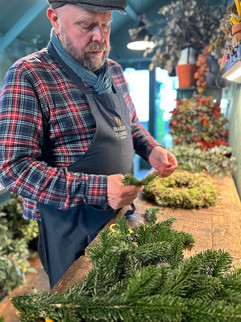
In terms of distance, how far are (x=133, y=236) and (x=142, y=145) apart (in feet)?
2.59

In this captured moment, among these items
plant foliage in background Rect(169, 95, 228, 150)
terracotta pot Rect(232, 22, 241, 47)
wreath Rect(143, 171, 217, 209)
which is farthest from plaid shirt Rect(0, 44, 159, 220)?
plant foliage in background Rect(169, 95, 228, 150)

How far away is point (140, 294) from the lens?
623 mm

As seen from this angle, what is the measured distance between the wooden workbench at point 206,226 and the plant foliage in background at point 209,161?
1.57 feet

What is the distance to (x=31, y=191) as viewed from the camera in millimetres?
1225

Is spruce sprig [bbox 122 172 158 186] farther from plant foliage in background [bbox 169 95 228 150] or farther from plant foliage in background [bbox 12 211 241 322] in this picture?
plant foliage in background [bbox 169 95 228 150]

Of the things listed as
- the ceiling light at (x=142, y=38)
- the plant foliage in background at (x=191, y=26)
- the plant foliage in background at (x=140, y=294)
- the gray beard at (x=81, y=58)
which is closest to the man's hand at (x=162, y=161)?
the gray beard at (x=81, y=58)

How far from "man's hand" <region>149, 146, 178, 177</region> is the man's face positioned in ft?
1.94

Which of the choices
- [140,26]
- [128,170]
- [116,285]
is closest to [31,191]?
[128,170]

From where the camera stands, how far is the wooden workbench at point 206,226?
0.99 meters

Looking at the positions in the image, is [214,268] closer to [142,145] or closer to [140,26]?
[142,145]

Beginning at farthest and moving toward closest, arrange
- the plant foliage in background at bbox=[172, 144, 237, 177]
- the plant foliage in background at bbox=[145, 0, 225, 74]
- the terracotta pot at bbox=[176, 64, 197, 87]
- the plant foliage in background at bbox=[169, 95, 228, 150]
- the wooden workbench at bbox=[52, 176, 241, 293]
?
the terracotta pot at bbox=[176, 64, 197, 87], the plant foliage in background at bbox=[145, 0, 225, 74], the plant foliage in background at bbox=[169, 95, 228, 150], the plant foliage in background at bbox=[172, 144, 237, 177], the wooden workbench at bbox=[52, 176, 241, 293]

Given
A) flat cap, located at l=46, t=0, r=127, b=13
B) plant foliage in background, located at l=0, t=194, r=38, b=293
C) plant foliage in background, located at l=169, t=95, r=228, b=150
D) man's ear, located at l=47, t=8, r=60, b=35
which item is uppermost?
flat cap, located at l=46, t=0, r=127, b=13

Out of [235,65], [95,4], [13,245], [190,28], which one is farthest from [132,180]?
[190,28]

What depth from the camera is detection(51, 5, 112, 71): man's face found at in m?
1.29
